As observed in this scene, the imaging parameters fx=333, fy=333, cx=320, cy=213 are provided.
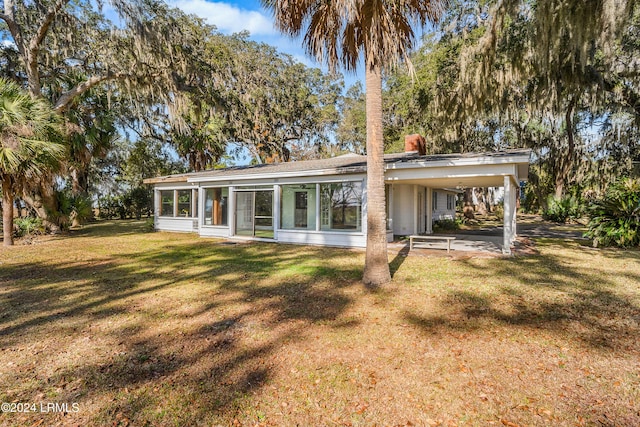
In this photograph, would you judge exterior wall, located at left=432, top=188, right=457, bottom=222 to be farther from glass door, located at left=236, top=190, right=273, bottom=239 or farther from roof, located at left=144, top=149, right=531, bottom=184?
glass door, located at left=236, top=190, right=273, bottom=239

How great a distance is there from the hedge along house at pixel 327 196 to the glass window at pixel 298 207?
0.12 feet

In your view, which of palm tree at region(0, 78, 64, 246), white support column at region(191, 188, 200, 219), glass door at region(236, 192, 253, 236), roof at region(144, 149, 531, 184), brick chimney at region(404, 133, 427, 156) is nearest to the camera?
roof at region(144, 149, 531, 184)

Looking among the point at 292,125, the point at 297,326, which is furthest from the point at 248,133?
the point at 297,326

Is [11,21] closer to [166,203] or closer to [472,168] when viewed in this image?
[166,203]

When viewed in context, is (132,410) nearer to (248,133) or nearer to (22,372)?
(22,372)

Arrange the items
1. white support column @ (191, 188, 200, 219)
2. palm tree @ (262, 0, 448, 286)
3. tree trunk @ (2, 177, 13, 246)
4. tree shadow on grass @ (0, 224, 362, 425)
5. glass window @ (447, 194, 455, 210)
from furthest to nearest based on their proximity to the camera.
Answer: glass window @ (447, 194, 455, 210)
white support column @ (191, 188, 200, 219)
tree trunk @ (2, 177, 13, 246)
palm tree @ (262, 0, 448, 286)
tree shadow on grass @ (0, 224, 362, 425)

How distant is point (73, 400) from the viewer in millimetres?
3035

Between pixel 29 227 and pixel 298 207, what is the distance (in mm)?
12028

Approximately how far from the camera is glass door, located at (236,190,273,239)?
1366cm

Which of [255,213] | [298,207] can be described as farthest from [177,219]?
[298,207]

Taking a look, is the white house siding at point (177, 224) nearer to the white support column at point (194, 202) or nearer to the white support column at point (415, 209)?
the white support column at point (194, 202)

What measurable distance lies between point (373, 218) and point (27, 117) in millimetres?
11435

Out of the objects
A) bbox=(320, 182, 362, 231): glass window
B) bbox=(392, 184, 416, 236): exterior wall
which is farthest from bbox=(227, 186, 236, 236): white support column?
bbox=(392, 184, 416, 236): exterior wall

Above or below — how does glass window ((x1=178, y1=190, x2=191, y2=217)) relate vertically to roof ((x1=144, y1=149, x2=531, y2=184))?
below
